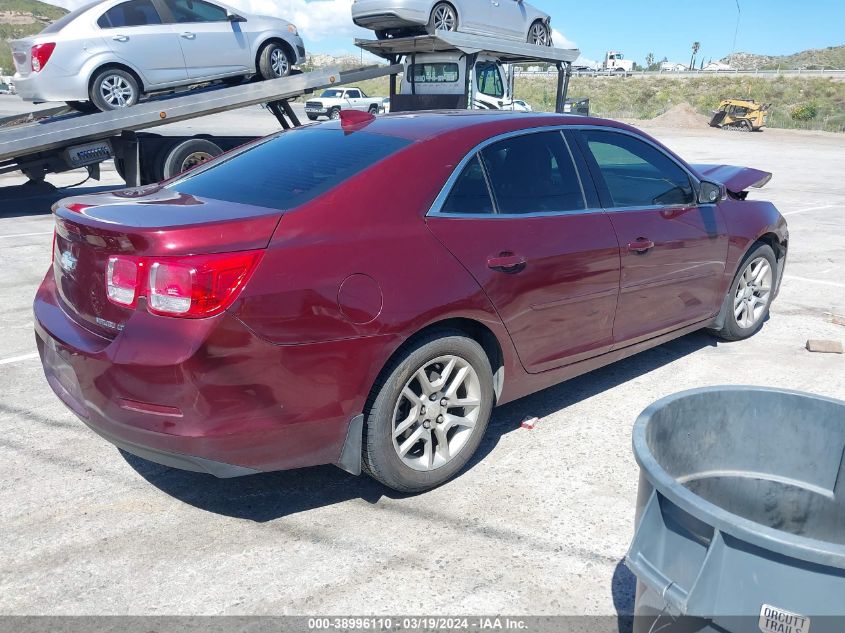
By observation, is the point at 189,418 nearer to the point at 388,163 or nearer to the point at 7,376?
the point at 388,163

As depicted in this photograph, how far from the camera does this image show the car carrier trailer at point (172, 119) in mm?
9844

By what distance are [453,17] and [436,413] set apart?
11.6 meters

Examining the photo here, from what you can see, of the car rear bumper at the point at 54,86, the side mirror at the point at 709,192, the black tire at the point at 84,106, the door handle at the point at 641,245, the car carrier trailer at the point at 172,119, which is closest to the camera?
the door handle at the point at 641,245

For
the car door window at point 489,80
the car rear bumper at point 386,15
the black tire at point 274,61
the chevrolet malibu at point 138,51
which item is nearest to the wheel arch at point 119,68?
the chevrolet malibu at point 138,51

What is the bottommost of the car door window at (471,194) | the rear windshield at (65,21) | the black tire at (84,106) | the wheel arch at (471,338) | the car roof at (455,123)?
the wheel arch at (471,338)

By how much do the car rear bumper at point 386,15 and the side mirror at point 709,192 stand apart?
29.9ft

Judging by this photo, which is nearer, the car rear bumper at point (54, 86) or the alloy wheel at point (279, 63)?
the car rear bumper at point (54, 86)

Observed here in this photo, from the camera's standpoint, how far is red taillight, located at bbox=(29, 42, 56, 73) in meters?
9.94

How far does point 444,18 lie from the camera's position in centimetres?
1335

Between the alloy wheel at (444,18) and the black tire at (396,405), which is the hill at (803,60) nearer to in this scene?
the alloy wheel at (444,18)

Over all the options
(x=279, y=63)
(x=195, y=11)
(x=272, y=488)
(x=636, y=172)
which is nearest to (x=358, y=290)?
(x=272, y=488)

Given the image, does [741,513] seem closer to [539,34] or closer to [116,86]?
[116,86]

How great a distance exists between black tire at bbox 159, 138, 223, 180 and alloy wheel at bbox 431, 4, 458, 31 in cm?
448

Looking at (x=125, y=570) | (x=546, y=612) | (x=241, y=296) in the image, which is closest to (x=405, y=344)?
(x=241, y=296)
